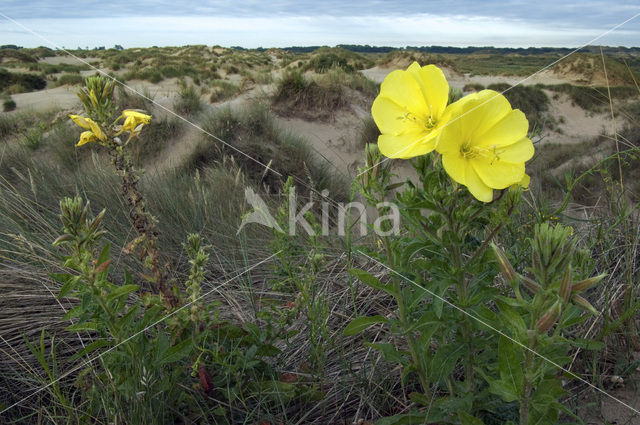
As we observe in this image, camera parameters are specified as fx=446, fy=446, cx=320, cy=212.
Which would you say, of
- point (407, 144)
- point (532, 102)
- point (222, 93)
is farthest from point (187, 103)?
point (532, 102)

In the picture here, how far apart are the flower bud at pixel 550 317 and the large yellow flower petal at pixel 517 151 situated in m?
0.34

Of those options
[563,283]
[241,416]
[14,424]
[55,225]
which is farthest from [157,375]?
[55,225]

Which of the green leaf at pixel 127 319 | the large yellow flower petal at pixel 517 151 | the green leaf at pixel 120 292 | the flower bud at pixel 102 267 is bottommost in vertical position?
the green leaf at pixel 127 319

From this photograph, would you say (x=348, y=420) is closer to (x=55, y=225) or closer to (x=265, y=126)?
(x=55, y=225)

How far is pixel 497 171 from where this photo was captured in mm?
1021

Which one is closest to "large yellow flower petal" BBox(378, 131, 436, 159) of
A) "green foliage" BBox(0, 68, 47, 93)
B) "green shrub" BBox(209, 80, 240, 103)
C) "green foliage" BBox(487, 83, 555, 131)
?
"green shrub" BBox(209, 80, 240, 103)

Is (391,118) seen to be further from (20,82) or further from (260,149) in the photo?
(20,82)

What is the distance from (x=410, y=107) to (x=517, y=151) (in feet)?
0.90

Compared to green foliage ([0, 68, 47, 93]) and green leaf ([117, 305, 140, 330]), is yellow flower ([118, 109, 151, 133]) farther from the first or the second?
green foliage ([0, 68, 47, 93])

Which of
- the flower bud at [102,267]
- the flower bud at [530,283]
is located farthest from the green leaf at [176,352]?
the flower bud at [530,283]

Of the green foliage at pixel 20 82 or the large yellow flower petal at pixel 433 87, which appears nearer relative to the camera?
the large yellow flower petal at pixel 433 87

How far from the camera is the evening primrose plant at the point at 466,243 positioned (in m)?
0.96

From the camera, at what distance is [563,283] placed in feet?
2.92

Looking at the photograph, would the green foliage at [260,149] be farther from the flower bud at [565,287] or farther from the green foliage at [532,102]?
the green foliage at [532,102]
